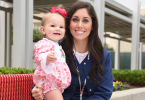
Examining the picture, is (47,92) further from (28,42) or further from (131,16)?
(131,16)

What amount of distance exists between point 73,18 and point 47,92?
3.13 ft

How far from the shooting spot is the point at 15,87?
2283 millimetres

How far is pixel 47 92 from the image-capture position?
6.00 feet

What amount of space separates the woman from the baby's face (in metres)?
0.29

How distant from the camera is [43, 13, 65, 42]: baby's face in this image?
1.94m

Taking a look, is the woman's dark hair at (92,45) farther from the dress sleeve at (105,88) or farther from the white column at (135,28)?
the white column at (135,28)

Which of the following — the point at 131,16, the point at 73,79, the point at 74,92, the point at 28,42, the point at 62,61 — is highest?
the point at 131,16

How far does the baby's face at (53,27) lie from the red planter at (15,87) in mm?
728

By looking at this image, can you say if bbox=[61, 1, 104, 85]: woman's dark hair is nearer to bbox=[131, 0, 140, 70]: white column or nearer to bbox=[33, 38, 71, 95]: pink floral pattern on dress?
bbox=[33, 38, 71, 95]: pink floral pattern on dress

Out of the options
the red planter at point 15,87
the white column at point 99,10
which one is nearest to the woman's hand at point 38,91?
the red planter at point 15,87

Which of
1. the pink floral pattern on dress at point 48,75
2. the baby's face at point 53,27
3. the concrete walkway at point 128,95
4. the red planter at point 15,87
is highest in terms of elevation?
the baby's face at point 53,27

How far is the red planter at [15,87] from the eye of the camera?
7.19 ft

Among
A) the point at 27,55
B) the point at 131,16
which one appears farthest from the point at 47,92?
the point at 131,16

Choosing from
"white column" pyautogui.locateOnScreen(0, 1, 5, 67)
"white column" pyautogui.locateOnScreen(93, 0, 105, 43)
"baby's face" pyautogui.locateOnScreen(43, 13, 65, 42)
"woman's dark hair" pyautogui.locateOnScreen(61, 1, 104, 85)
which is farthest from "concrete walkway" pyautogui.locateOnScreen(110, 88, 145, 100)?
"white column" pyautogui.locateOnScreen(0, 1, 5, 67)
